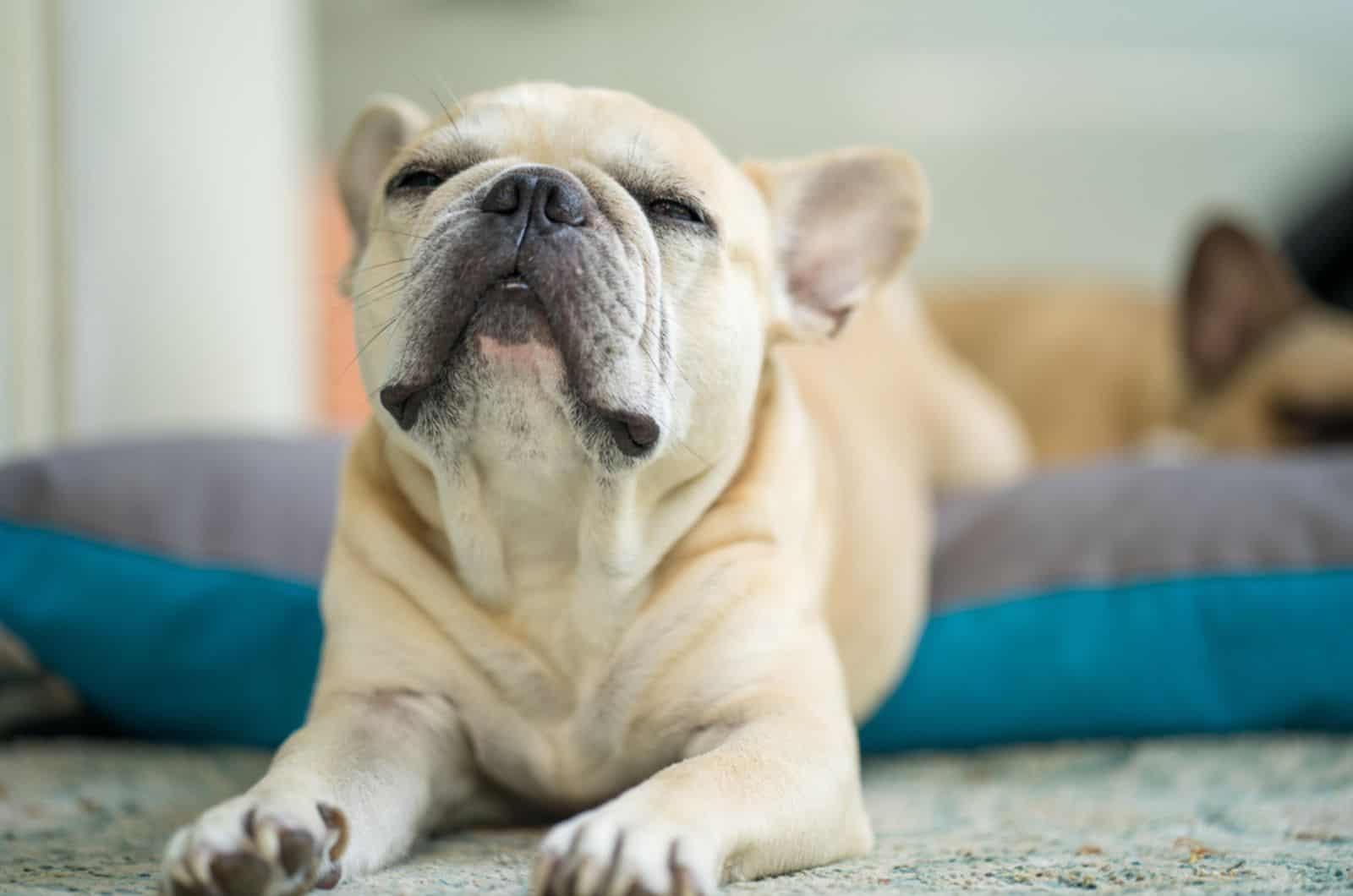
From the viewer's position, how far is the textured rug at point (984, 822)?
1012 mm

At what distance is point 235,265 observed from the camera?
2771 mm

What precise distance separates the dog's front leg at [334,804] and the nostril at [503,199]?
17.9 inches

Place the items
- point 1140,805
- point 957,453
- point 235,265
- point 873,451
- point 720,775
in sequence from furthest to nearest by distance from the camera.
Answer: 1. point 235,265
2. point 957,453
3. point 873,451
4. point 1140,805
5. point 720,775

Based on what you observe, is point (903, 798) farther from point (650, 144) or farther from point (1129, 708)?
point (650, 144)

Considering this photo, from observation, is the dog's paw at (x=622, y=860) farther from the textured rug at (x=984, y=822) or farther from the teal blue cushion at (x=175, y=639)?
the teal blue cushion at (x=175, y=639)

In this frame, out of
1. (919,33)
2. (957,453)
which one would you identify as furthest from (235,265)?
(919,33)

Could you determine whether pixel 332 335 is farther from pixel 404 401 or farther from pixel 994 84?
pixel 404 401

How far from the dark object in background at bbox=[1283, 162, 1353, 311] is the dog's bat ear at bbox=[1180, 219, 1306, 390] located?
2.22ft

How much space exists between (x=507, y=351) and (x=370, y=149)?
539mm

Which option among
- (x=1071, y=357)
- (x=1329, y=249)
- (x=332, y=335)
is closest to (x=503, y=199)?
(x=1071, y=357)

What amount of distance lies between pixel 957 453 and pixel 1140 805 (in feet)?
3.46

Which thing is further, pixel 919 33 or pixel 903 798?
pixel 919 33

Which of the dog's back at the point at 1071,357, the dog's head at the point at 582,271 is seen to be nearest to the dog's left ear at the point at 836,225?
the dog's head at the point at 582,271

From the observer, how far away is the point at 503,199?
1113mm
